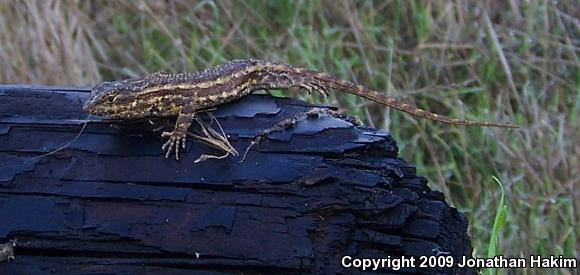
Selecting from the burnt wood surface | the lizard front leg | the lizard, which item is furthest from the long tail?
the lizard front leg

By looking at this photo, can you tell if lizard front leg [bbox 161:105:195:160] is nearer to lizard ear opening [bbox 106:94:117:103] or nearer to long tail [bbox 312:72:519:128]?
lizard ear opening [bbox 106:94:117:103]

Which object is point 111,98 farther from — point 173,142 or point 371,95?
Answer: point 371,95

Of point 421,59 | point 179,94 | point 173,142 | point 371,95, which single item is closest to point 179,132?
point 173,142

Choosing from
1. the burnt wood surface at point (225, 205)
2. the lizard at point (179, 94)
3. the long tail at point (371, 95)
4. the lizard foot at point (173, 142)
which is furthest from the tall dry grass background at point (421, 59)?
the lizard foot at point (173, 142)

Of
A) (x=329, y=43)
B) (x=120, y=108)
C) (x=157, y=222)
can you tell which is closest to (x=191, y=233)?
(x=157, y=222)

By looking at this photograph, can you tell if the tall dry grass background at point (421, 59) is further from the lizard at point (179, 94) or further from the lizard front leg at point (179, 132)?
the lizard front leg at point (179, 132)
